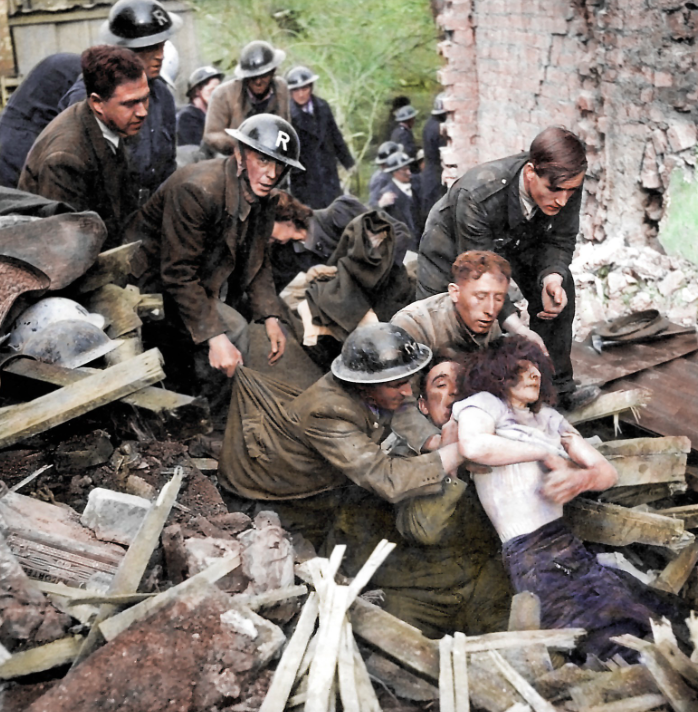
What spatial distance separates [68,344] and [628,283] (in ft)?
12.9

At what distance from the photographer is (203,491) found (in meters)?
4.06

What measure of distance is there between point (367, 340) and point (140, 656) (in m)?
1.55

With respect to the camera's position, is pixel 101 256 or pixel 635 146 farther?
pixel 635 146

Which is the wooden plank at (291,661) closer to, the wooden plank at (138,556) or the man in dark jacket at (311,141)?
the wooden plank at (138,556)

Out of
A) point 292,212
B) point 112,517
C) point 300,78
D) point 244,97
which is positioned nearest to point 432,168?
point 300,78

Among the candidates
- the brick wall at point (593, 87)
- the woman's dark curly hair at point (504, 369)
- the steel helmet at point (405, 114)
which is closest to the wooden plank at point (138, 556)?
the woman's dark curly hair at point (504, 369)

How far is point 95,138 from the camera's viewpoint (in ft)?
15.3

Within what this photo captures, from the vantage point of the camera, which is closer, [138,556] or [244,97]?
Result: [138,556]

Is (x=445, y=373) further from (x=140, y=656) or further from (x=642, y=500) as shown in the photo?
(x=140, y=656)

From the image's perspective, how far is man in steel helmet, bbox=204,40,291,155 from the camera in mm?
7117

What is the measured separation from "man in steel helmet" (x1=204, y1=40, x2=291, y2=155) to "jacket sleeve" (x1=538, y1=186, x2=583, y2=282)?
138 inches

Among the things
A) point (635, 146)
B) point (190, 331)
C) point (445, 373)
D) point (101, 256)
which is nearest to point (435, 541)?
point (445, 373)

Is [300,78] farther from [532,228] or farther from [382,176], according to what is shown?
[532,228]

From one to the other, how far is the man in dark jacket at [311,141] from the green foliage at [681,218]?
379 centimetres
